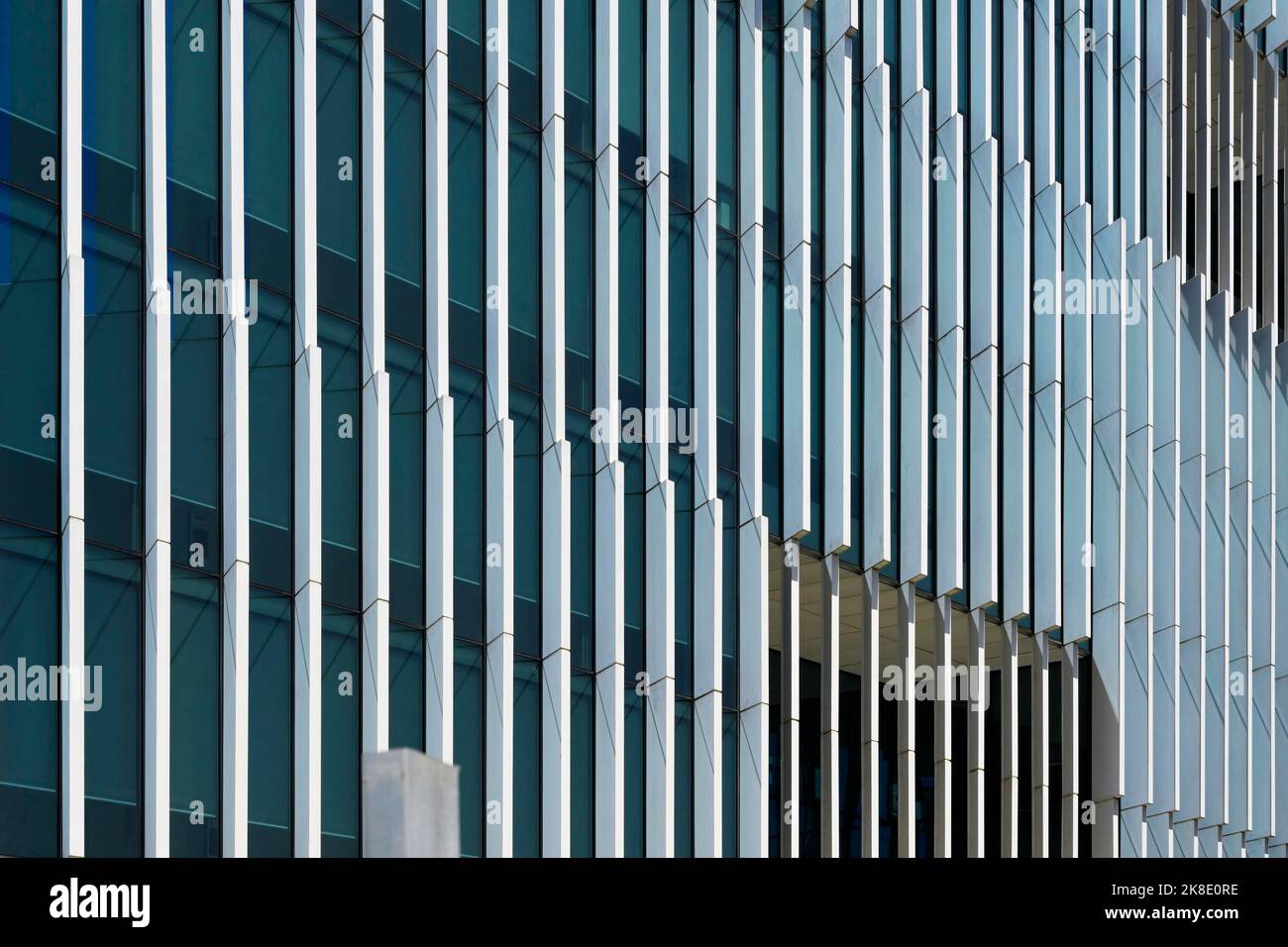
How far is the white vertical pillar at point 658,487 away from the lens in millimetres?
26794

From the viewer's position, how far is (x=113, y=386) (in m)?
20.9

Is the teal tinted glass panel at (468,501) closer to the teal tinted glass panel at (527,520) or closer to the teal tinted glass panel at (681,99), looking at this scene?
the teal tinted glass panel at (527,520)

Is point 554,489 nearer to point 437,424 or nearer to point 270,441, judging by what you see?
point 437,424

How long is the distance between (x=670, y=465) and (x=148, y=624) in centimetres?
922

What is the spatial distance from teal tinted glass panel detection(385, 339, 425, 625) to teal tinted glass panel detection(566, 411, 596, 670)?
2.65 metres

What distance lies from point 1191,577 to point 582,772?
16.5 m

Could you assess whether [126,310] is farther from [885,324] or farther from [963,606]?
[963,606]

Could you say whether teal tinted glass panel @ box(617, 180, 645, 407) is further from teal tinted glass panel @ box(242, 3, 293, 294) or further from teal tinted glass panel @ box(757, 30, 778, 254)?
teal tinted glass panel @ box(242, 3, 293, 294)

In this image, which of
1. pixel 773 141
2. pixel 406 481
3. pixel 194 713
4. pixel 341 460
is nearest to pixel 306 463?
pixel 341 460

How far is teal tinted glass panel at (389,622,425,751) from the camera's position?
76.8 feet

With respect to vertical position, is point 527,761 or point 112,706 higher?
point 112,706

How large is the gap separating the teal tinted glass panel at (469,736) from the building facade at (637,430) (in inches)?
2.7

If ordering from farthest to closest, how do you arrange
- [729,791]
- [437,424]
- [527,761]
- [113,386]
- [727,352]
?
[727,352] < [729,791] < [527,761] < [437,424] < [113,386]

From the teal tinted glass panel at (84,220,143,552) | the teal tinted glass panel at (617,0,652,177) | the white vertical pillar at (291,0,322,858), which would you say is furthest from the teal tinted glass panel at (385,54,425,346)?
the teal tinted glass panel at (617,0,652,177)
